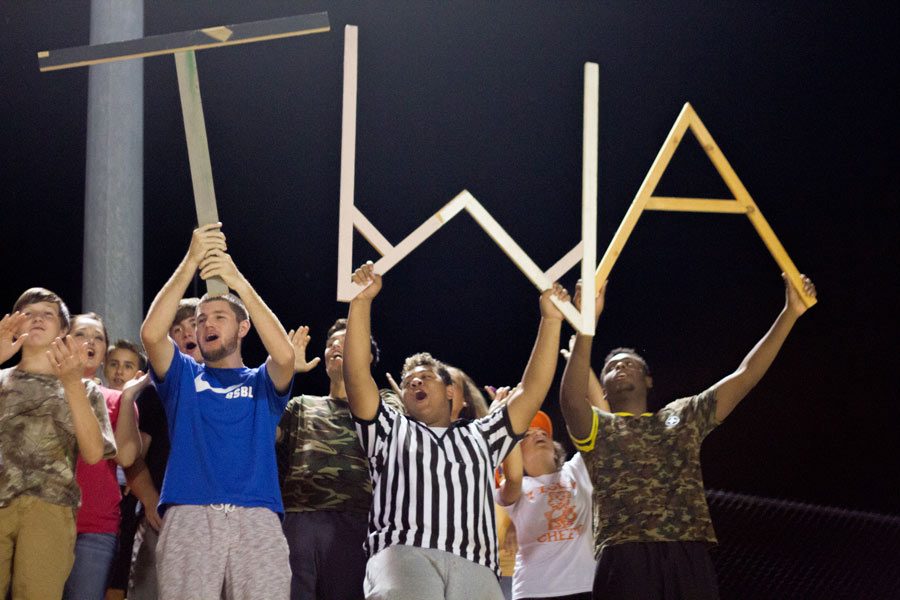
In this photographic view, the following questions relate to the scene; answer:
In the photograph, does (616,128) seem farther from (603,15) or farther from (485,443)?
(485,443)

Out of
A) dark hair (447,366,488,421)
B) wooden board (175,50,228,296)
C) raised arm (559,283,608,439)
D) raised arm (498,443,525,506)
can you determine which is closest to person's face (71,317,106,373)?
wooden board (175,50,228,296)

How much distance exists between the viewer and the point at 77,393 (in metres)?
3.51

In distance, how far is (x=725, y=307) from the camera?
9.65 metres

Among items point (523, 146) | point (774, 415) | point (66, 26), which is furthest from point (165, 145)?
point (774, 415)

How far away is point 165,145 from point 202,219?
6.32m

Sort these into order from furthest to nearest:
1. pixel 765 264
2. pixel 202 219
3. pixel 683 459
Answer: pixel 765 264 < pixel 683 459 < pixel 202 219

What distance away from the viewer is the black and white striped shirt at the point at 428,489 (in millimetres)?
3727

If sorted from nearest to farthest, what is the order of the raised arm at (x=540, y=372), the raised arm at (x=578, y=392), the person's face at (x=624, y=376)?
the raised arm at (x=540, y=372)
the raised arm at (x=578, y=392)
the person's face at (x=624, y=376)

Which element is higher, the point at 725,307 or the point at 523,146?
the point at 523,146

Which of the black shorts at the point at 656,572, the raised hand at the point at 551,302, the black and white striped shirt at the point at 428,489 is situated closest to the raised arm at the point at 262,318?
the black and white striped shirt at the point at 428,489

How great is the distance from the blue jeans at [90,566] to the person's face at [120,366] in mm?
772

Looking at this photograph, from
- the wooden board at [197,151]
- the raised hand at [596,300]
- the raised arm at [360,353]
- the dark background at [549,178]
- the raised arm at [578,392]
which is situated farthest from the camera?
the dark background at [549,178]

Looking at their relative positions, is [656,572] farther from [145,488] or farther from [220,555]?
[145,488]

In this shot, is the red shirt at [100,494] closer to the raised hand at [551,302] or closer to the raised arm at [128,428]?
the raised arm at [128,428]
